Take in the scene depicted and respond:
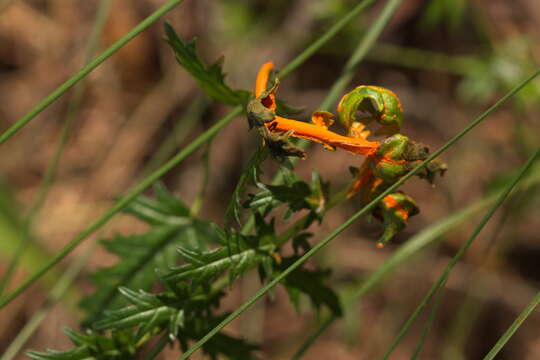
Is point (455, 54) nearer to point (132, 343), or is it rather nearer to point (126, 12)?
point (126, 12)

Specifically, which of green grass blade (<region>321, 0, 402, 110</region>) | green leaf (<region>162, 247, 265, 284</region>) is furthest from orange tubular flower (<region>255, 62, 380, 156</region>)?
green grass blade (<region>321, 0, 402, 110</region>)

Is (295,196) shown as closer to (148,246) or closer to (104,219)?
(104,219)

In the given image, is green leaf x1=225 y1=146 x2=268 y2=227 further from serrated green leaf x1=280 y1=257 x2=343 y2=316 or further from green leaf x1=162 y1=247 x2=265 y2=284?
serrated green leaf x1=280 y1=257 x2=343 y2=316

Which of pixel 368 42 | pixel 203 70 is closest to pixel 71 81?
pixel 203 70

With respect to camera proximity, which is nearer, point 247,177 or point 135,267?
point 247,177

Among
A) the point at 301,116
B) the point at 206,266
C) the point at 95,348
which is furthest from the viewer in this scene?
the point at 301,116

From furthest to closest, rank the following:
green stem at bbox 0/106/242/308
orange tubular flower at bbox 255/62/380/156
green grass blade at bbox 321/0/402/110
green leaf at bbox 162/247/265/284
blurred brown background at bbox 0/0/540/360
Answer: blurred brown background at bbox 0/0/540/360 → green grass blade at bbox 321/0/402/110 → green stem at bbox 0/106/242/308 → green leaf at bbox 162/247/265/284 → orange tubular flower at bbox 255/62/380/156

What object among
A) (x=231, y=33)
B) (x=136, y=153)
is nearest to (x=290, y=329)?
(x=136, y=153)
